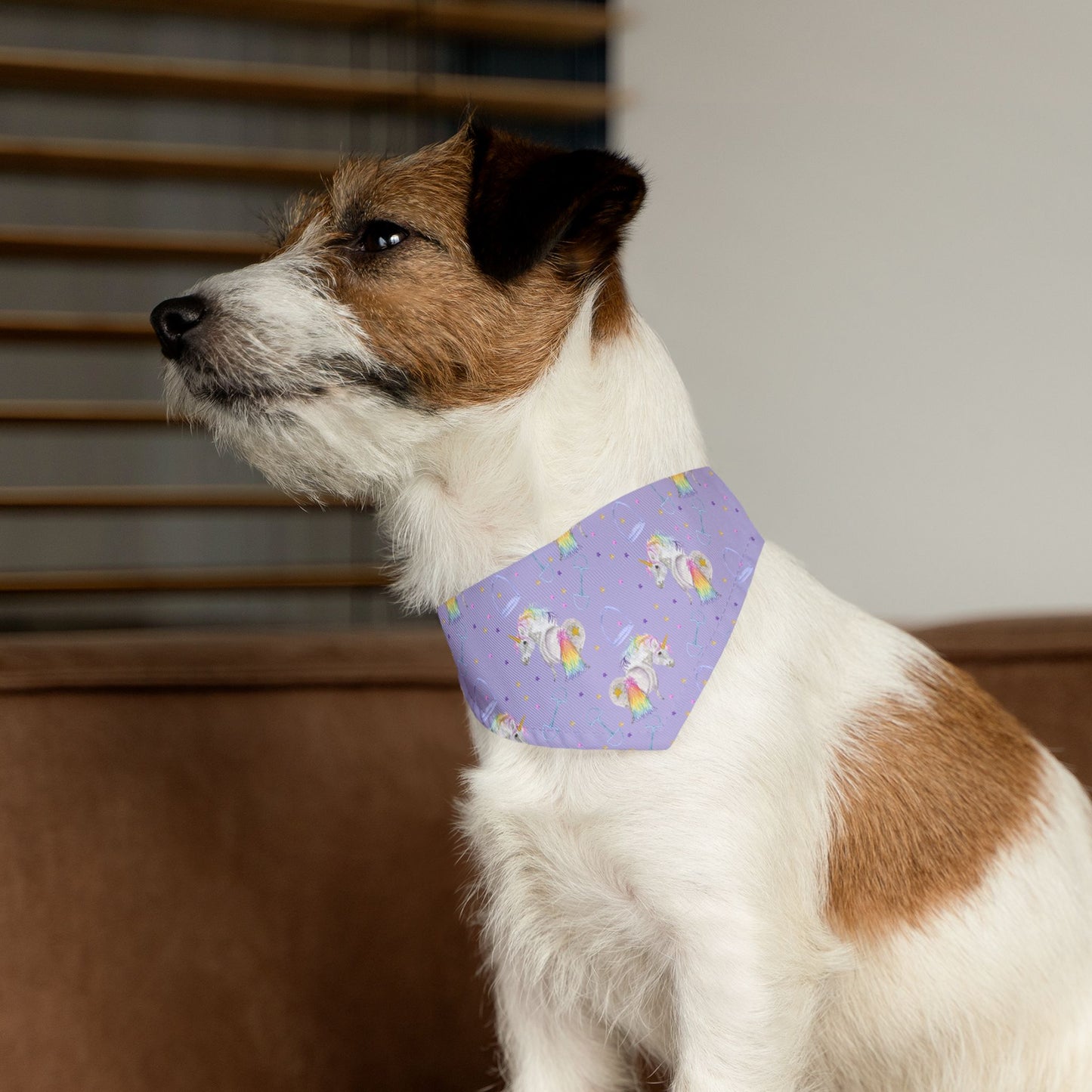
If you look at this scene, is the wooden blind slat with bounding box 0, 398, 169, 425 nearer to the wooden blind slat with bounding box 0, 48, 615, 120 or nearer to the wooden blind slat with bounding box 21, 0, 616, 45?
the wooden blind slat with bounding box 0, 48, 615, 120

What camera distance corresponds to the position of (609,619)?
1023 millimetres

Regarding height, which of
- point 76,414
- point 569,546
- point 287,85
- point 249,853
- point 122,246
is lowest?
point 249,853

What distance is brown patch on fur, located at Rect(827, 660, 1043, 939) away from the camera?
104 centimetres

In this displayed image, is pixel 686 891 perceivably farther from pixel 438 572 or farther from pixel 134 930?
pixel 134 930

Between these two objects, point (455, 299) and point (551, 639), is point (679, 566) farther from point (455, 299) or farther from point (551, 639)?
point (455, 299)

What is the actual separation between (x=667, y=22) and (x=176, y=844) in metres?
2.61

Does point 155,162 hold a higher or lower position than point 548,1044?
higher

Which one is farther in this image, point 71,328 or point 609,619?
point 71,328

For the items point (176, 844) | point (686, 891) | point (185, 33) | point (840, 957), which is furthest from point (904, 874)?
point (185, 33)

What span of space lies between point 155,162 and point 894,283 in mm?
2562

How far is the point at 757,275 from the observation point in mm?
2676

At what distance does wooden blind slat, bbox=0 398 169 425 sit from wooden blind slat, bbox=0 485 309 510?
0.23 metres

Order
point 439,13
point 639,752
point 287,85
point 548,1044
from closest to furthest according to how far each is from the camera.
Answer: point 639,752 → point 548,1044 → point 439,13 → point 287,85

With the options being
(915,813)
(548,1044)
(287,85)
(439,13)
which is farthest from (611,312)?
(287,85)
